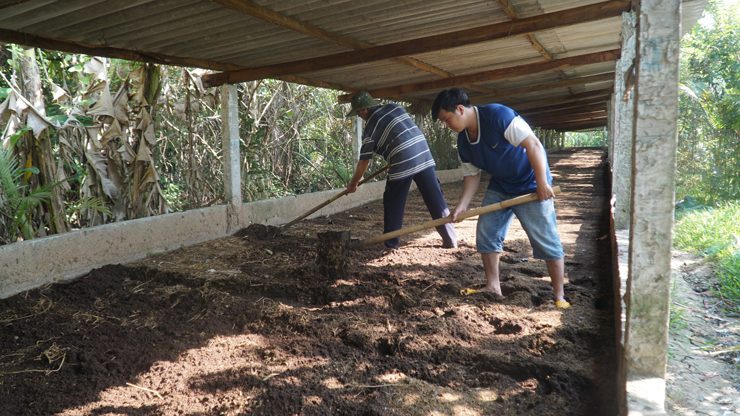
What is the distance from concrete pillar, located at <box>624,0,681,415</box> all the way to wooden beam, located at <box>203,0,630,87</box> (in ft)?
10.4

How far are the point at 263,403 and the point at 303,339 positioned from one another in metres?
0.73

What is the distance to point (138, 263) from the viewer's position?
4.79 m

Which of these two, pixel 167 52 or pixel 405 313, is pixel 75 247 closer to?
pixel 167 52

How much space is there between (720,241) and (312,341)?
12.9 feet

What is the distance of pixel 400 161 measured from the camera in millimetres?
4957

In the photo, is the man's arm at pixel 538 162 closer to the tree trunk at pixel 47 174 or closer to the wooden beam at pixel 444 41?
the wooden beam at pixel 444 41

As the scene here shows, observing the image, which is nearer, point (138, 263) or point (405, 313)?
point (405, 313)

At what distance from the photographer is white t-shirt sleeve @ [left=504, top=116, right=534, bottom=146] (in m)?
3.08

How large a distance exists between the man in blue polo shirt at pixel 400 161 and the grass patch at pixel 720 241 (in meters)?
2.28

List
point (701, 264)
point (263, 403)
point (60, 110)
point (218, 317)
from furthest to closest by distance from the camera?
point (60, 110) → point (701, 264) → point (218, 317) → point (263, 403)

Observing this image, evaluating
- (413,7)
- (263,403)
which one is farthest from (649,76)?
(413,7)

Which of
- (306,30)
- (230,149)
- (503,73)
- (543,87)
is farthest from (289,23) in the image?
(543,87)

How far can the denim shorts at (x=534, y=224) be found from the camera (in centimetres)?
326

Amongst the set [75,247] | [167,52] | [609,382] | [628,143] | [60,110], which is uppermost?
[167,52]
